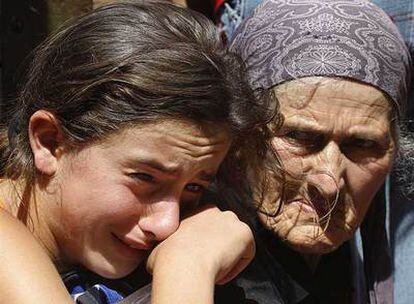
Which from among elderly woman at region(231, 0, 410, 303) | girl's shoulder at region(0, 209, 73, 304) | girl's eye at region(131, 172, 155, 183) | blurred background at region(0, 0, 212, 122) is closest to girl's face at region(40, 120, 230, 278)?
girl's eye at region(131, 172, 155, 183)

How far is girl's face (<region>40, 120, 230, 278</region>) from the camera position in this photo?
2352 millimetres

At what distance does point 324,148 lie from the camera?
9.43ft

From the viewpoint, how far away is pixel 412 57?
3.54m

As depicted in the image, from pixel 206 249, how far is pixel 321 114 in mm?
706

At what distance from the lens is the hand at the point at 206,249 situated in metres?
2.28

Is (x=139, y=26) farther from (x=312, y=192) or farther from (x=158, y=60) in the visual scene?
(x=312, y=192)

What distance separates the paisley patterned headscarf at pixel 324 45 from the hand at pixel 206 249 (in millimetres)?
560

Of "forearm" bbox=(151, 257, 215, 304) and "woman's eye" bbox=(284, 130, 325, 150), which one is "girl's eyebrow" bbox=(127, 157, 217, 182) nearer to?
"forearm" bbox=(151, 257, 215, 304)

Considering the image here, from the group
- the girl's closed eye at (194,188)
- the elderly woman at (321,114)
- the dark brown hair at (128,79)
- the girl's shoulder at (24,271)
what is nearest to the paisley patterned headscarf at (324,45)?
the elderly woman at (321,114)

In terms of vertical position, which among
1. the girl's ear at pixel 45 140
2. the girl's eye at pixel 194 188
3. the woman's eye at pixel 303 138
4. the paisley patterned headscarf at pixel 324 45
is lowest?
the woman's eye at pixel 303 138

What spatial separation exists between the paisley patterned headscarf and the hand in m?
0.56

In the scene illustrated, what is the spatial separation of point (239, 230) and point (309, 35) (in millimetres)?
745

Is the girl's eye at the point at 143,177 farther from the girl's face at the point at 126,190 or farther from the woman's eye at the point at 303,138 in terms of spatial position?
the woman's eye at the point at 303,138

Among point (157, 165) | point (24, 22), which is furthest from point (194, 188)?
point (24, 22)
